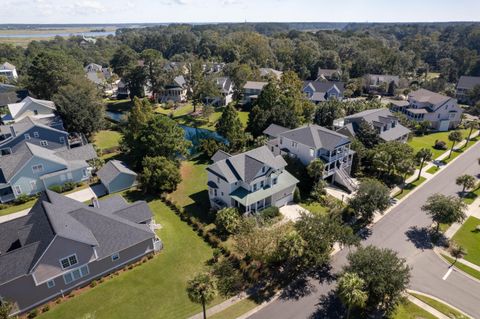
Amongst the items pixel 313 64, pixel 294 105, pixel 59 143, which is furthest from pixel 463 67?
pixel 59 143

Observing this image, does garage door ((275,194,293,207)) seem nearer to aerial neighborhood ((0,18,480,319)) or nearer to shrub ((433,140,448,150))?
aerial neighborhood ((0,18,480,319))

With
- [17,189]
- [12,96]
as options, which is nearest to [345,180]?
[17,189]

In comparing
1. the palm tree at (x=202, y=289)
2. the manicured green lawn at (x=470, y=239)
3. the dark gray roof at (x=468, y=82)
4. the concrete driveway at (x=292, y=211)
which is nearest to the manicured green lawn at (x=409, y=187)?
the manicured green lawn at (x=470, y=239)

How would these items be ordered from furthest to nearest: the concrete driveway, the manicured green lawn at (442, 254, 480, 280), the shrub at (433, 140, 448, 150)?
the shrub at (433, 140, 448, 150) < the concrete driveway < the manicured green lawn at (442, 254, 480, 280)

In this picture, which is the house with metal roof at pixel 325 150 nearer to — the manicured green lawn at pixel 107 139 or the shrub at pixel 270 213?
the shrub at pixel 270 213

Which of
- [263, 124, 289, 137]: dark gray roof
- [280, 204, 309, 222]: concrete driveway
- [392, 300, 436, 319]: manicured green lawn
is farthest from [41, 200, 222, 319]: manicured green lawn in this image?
[263, 124, 289, 137]: dark gray roof

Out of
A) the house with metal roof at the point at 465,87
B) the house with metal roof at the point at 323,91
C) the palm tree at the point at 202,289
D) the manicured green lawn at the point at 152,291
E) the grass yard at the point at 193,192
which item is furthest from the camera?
the house with metal roof at the point at 465,87
